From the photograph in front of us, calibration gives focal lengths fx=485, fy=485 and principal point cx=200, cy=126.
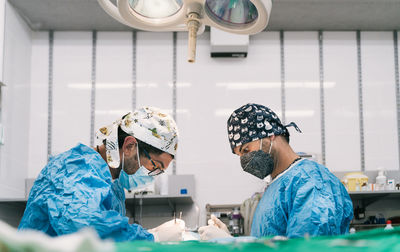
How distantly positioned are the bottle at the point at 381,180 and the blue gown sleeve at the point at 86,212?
3.76 metres

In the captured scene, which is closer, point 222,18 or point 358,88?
point 222,18

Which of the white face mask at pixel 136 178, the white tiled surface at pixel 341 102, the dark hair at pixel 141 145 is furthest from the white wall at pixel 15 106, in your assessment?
the white tiled surface at pixel 341 102

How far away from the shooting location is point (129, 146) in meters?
2.65

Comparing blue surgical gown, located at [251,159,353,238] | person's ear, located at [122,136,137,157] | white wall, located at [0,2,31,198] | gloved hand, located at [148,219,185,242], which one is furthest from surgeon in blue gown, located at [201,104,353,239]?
white wall, located at [0,2,31,198]

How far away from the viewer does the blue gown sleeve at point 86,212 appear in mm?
1854

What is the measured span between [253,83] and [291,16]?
882mm

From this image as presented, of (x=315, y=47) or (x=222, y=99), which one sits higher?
(x=315, y=47)

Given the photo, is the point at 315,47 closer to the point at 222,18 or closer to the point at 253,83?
the point at 253,83

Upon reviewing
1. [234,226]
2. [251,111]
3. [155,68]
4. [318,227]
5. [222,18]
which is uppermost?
[155,68]

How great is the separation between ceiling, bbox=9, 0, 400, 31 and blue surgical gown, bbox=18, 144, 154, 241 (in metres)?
3.32

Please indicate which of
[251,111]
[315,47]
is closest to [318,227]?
[251,111]

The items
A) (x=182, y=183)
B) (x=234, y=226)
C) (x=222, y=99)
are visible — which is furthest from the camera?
(x=222, y=99)

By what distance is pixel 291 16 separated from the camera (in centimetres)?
546

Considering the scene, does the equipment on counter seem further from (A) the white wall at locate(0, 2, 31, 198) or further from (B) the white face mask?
(A) the white wall at locate(0, 2, 31, 198)
